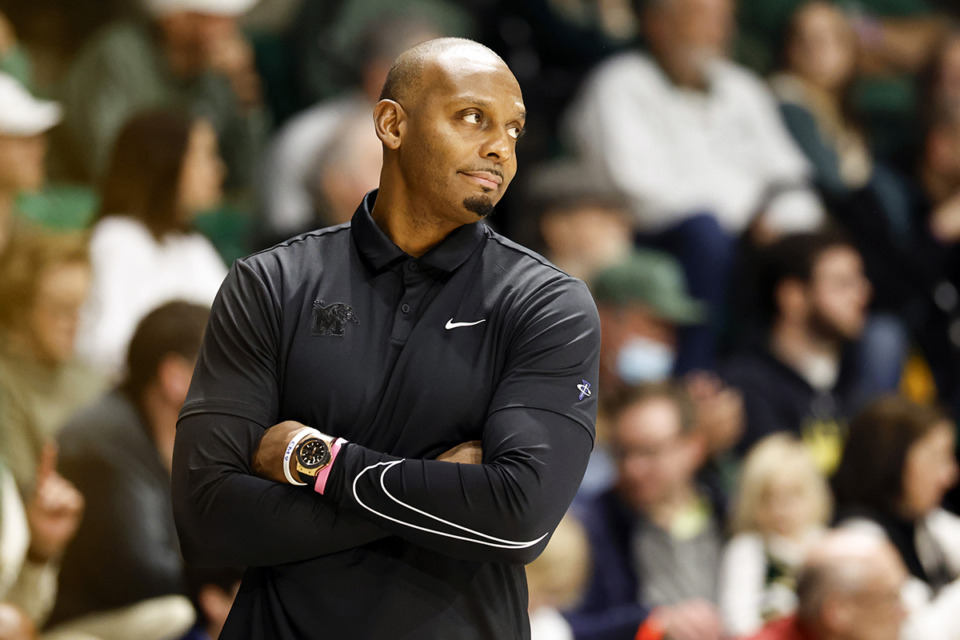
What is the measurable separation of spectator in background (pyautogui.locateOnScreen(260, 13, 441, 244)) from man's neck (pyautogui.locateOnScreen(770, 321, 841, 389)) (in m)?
2.14

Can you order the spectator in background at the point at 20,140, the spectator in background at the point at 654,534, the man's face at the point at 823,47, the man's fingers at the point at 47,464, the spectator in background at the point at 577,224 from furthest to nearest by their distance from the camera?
the man's face at the point at 823,47, the spectator in background at the point at 577,224, the spectator in background at the point at 654,534, the spectator in background at the point at 20,140, the man's fingers at the point at 47,464

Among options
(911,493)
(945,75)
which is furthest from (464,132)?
(945,75)

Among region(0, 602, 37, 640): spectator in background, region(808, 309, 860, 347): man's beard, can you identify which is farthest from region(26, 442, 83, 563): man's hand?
region(808, 309, 860, 347): man's beard

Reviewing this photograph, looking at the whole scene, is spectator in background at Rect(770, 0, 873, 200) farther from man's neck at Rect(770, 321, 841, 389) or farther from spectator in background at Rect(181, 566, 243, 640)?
spectator in background at Rect(181, 566, 243, 640)

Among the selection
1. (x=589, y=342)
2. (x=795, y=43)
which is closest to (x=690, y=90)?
(x=795, y=43)

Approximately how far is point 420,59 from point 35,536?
9.04 ft

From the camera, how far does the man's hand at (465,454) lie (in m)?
1.73

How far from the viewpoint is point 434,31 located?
5.18m

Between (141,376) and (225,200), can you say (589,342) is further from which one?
(225,200)

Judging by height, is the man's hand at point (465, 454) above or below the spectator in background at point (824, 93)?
above

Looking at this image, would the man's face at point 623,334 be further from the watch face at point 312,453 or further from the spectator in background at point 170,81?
the watch face at point 312,453

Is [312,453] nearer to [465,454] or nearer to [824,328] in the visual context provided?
[465,454]

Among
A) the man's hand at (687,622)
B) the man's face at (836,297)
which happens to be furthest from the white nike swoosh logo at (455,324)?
the man's face at (836,297)

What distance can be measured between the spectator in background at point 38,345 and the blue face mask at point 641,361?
2229mm
